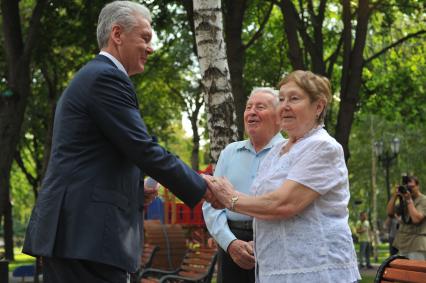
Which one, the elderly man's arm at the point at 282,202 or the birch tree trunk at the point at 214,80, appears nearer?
the elderly man's arm at the point at 282,202

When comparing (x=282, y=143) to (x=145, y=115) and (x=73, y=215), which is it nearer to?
(x=73, y=215)

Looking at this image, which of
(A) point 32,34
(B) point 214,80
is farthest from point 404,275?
(A) point 32,34

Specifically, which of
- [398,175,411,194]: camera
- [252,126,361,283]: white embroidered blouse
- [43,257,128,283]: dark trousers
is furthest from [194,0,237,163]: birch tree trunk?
[398,175,411,194]: camera

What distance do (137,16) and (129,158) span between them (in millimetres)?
766

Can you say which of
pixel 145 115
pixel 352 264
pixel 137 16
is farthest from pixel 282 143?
pixel 145 115

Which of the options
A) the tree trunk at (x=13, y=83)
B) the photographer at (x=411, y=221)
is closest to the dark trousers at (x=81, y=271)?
the photographer at (x=411, y=221)

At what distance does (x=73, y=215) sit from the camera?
12.3 feet

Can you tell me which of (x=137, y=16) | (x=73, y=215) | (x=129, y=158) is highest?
(x=137, y=16)

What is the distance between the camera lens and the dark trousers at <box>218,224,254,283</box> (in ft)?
18.4

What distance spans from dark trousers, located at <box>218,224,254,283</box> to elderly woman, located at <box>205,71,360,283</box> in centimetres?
135

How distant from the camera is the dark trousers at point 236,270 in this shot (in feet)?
18.4

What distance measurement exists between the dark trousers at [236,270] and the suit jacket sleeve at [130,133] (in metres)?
1.64

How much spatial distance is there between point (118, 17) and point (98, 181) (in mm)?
893

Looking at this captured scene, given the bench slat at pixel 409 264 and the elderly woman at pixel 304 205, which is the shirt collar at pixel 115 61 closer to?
the elderly woman at pixel 304 205
